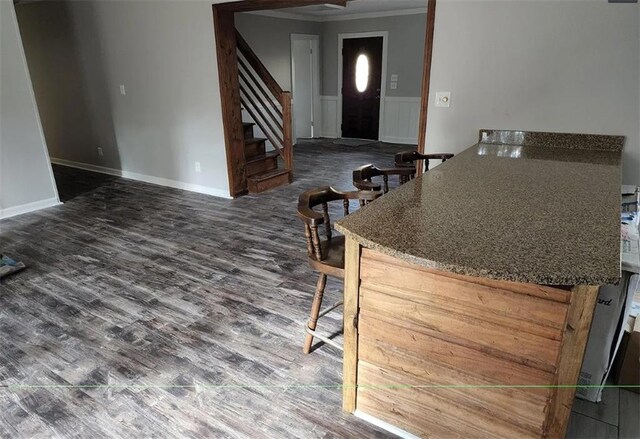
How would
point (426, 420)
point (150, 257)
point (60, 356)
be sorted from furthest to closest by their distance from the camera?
point (150, 257)
point (60, 356)
point (426, 420)

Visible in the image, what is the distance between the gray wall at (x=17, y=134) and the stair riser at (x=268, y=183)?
2231 mm

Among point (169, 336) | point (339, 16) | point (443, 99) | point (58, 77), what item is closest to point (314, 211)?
point (169, 336)

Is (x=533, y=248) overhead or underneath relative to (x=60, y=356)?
overhead

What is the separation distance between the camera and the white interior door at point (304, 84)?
7965 mm

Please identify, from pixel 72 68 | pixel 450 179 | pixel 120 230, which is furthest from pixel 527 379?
pixel 72 68

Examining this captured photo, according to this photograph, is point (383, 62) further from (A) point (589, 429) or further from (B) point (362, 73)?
(A) point (589, 429)

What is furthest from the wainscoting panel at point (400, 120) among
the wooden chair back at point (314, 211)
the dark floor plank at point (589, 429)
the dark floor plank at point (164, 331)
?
the dark floor plank at point (589, 429)

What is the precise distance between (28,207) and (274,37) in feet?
16.2

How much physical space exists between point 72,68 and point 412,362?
6.18 meters

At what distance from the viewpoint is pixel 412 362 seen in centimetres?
145

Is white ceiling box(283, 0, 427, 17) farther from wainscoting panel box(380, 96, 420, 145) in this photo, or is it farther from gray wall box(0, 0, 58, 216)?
gray wall box(0, 0, 58, 216)

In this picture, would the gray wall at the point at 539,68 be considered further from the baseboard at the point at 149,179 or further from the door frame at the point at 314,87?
the door frame at the point at 314,87

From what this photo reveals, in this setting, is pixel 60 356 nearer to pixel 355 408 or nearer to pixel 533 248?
pixel 355 408

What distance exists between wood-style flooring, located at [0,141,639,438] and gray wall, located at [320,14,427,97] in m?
4.85
